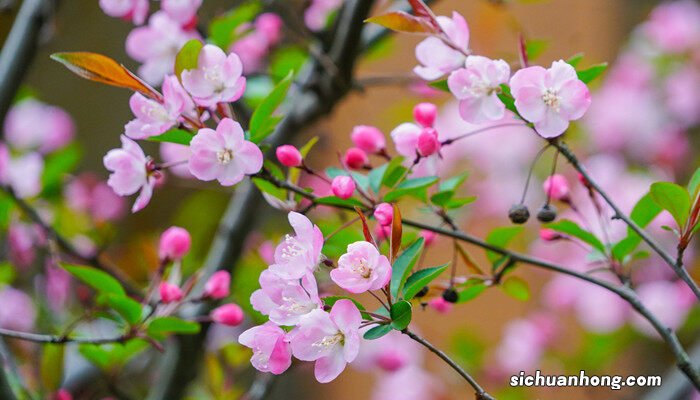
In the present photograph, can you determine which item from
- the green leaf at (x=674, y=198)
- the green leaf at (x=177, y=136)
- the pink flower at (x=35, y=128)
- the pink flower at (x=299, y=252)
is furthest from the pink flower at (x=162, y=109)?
the pink flower at (x=35, y=128)

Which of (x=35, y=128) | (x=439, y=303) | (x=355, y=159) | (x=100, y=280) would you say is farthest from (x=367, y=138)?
(x=35, y=128)

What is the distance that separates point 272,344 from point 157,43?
421mm

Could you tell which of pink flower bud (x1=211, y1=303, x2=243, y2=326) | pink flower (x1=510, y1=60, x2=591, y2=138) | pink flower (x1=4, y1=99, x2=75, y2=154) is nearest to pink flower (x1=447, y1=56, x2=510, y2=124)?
pink flower (x1=510, y1=60, x2=591, y2=138)

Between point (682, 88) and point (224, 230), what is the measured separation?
4.23ft

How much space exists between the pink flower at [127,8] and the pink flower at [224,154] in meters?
0.30

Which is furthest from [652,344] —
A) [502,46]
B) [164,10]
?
[164,10]

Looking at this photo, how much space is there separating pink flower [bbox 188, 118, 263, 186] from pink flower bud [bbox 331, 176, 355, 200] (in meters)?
0.05

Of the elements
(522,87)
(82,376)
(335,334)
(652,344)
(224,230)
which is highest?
(522,87)

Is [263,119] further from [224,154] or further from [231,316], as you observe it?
[231,316]

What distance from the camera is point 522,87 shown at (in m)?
0.46

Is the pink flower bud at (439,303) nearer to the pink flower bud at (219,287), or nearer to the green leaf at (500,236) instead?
the green leaf at (500,236)

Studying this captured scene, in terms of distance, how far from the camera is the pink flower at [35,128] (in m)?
1.21

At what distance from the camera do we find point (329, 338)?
0.42 meters

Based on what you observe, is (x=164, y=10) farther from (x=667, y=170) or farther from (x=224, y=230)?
(x=667, y=170)
